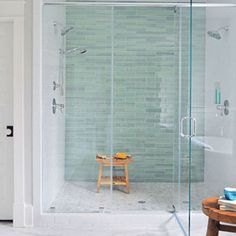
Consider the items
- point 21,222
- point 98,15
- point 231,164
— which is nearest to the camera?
point 21,222

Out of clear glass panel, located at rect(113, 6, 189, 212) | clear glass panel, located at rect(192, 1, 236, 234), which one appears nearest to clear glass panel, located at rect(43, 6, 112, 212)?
clear glass panel, located at rect(113, 6, 189, 212)

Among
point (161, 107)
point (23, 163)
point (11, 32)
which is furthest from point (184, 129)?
point (11, 32)

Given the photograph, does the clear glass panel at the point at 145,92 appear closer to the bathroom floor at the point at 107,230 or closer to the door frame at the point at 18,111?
the bathroom floor at the point at 107,230

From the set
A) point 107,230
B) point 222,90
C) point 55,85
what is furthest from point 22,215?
point 222,90

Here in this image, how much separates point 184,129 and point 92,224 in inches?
52.5

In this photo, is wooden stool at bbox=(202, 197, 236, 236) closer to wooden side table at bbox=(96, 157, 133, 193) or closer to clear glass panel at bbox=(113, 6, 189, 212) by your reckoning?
wooden side table at bbox=(96, 157, 133, 193)

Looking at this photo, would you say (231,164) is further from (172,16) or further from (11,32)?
(11,32)

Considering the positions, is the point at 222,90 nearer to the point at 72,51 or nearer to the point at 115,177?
the point at 115,177

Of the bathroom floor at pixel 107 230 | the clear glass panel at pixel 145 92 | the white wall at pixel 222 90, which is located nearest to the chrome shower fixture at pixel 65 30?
the clear glass panel at pixel 145 92

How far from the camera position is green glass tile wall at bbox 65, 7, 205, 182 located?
5.22m

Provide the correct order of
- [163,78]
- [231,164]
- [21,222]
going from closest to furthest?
[21,222] < [231,164] < [163,78]

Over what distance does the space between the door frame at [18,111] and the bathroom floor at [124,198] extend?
0.32 m

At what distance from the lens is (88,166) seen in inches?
205

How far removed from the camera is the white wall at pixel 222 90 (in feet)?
14.6
